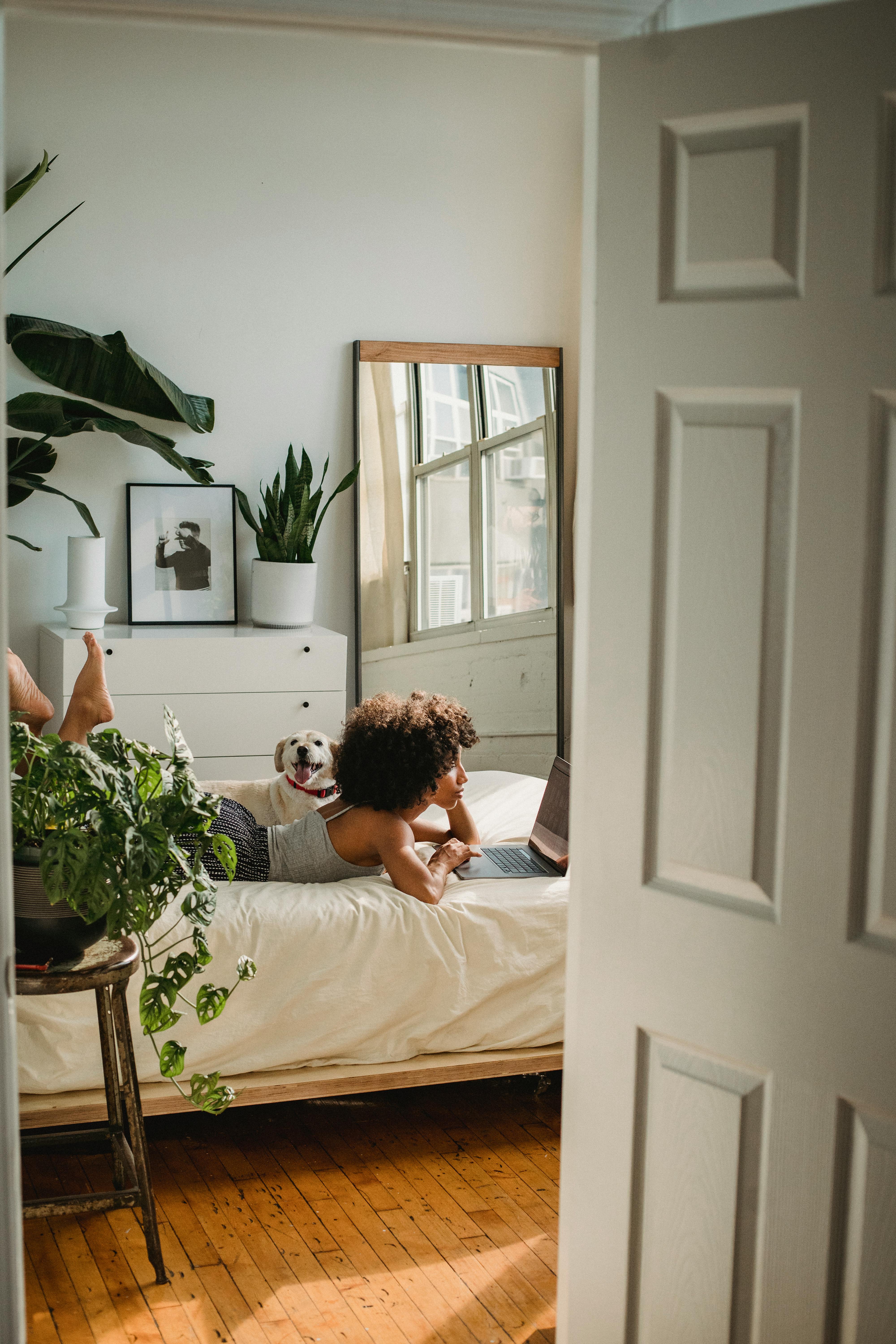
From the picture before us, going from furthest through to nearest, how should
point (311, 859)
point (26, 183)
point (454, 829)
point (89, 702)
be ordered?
point (26, 183), point (89, 702), point (454, 829), point (311, 859)

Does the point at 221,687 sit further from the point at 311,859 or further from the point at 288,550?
the point at 311,859

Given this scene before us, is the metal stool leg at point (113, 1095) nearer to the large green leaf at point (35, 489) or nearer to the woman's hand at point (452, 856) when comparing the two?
the woman's hand at point (452, 856)

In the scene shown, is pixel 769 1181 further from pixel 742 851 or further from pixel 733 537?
pixel 733 537

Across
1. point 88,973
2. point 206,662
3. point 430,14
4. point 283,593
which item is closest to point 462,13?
point 430,14

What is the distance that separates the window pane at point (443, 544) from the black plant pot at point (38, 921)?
8.96 feet

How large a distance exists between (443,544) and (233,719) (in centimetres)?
113

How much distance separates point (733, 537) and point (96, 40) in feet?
12.5

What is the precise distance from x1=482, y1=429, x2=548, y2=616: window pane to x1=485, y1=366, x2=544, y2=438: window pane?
8 cm

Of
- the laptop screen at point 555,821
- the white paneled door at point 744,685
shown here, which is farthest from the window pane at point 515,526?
the white paneled door at point 744,685

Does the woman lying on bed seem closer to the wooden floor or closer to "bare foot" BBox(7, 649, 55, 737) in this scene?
"bare foot" BBox(7, 649, 55, 737)

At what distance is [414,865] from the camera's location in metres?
2.70

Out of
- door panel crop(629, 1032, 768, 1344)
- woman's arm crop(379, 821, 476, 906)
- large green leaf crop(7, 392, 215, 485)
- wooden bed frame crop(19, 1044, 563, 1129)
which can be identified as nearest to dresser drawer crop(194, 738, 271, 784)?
large green leaf crop(7, 392, 215, 485)

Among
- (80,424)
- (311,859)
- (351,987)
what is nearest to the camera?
(351,987)

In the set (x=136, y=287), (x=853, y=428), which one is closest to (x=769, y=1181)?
(x=853, y=428)
